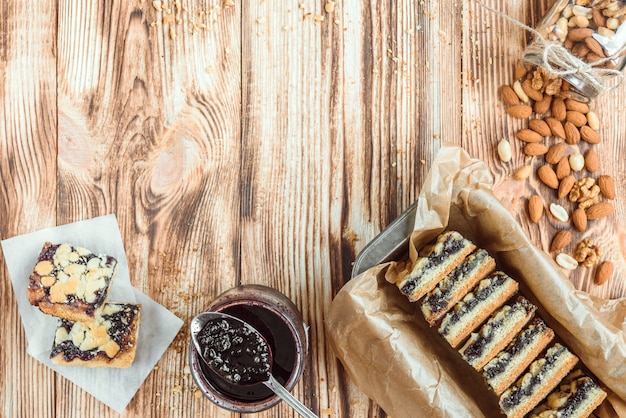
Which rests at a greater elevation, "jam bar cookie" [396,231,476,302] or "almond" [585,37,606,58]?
"almond" [585,37,606,58]

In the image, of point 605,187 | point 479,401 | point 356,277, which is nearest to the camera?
point 356,277

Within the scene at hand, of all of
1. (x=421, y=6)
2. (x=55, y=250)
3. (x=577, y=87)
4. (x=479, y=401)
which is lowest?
(x=479, y=401)

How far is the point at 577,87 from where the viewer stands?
1.54 meters

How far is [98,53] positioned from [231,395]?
905mm

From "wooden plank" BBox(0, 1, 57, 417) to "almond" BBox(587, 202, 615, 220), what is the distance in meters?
1.37

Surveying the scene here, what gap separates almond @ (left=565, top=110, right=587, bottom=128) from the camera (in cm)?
156

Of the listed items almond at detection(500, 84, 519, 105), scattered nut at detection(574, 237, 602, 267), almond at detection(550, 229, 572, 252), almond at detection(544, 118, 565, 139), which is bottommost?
scattered nut at detection(574, 237, 602, 267)

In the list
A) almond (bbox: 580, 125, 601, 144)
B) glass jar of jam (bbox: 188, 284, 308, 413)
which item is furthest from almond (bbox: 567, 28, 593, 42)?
glass jar of jam (bbox: 188, 284, 308, 413)

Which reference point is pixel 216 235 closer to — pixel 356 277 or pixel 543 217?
pixel 356 277

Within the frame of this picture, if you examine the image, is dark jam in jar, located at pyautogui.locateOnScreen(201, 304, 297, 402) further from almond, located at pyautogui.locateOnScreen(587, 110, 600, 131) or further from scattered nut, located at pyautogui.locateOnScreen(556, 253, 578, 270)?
almond, located at pyautogui.locateOnScreen(587, 110, 600, 131)

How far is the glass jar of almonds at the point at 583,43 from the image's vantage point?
1.49 metres

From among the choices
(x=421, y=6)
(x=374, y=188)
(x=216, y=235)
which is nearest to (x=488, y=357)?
(x=374, y=188)

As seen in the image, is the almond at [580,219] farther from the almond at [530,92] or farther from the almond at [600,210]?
the almond at [530,92]

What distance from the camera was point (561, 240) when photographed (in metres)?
1.55
